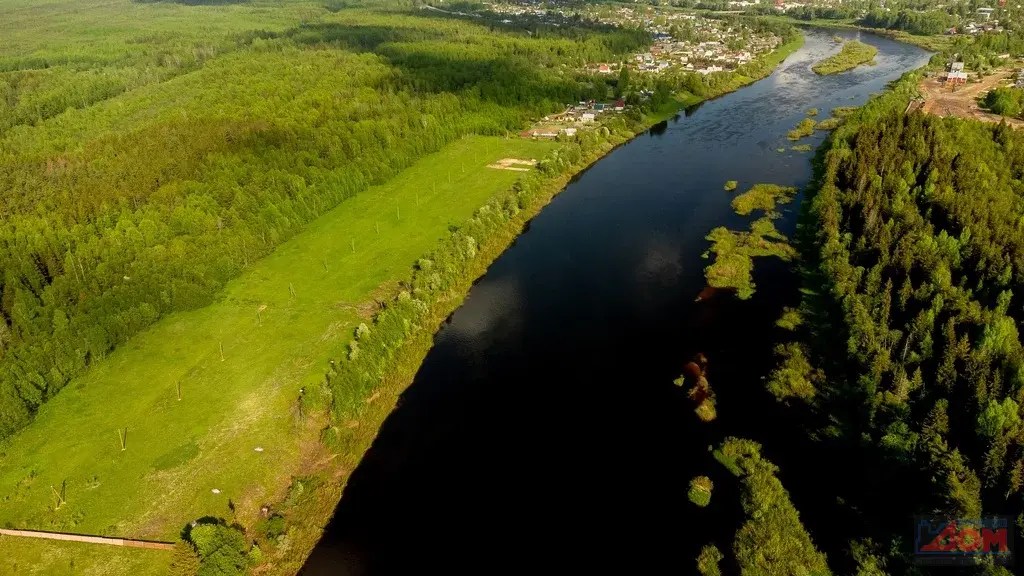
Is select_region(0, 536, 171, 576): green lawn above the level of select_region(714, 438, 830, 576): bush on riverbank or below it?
below

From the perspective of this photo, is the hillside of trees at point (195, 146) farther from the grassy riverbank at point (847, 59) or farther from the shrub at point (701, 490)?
the shrub at point (701, 490)

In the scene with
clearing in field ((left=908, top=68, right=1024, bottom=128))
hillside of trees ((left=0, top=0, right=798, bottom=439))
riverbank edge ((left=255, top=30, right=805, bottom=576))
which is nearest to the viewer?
riverbank edge ((left=255, top=30, right=805, bottom=576))

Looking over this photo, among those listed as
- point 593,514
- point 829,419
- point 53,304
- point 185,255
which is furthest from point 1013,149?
point 53,304

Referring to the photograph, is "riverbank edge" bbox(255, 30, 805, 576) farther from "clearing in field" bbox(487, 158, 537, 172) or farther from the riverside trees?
the riverside trees

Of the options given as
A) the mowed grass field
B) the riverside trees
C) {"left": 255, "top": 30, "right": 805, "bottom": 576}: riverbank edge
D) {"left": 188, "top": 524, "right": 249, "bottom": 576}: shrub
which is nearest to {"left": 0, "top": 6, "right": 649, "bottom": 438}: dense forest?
the mowed grass field

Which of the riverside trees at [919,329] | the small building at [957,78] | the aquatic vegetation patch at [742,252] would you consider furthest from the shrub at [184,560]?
the small building at [957,78]
